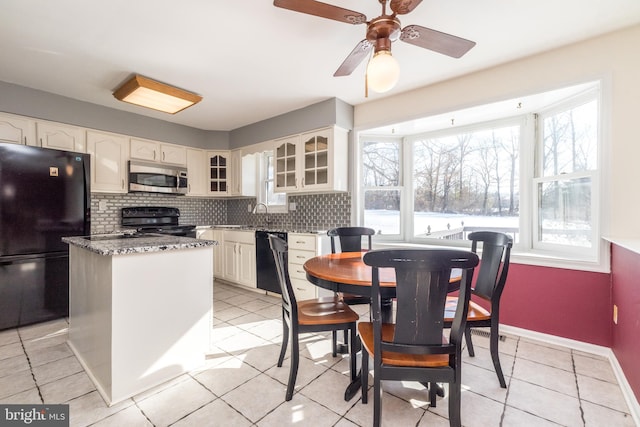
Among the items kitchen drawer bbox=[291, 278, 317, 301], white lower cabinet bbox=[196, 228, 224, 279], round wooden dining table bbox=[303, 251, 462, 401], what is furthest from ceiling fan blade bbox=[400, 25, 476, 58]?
white lower cabinet bbox=[196, 228, 224, 279]

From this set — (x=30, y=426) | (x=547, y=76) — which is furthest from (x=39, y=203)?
(x=547, y=76)

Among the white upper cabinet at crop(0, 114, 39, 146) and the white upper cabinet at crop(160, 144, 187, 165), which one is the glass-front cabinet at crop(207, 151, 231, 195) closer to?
the white upper cabinet at crop(160, 144, 187, 165)

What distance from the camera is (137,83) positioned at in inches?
107

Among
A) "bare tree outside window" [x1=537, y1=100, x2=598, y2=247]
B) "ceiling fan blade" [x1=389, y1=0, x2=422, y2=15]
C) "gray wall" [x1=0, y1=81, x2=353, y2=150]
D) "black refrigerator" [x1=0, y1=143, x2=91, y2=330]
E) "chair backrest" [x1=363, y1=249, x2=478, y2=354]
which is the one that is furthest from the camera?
"gray wall" [x1=0, y1=81, x2=353, y2=150]

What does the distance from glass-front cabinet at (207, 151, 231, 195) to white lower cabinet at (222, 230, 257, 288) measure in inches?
34.9

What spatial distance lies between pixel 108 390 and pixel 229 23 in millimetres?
2562

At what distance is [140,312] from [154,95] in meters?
2.37

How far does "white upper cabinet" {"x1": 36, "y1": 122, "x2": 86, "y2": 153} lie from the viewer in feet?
10.3

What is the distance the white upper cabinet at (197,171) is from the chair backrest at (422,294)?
4069 mm

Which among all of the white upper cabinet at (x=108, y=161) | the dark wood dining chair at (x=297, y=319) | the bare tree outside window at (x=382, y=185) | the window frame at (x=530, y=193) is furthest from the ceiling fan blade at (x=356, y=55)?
the white upper cabinet at (x=108, y=161)

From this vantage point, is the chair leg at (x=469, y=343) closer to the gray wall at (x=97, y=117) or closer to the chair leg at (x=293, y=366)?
the chair leg at (x=293, y=366)

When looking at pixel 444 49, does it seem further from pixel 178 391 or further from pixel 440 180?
pixel 178 391

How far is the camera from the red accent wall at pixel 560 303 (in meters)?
2.17

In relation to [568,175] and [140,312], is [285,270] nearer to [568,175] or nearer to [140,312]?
[140,312]
